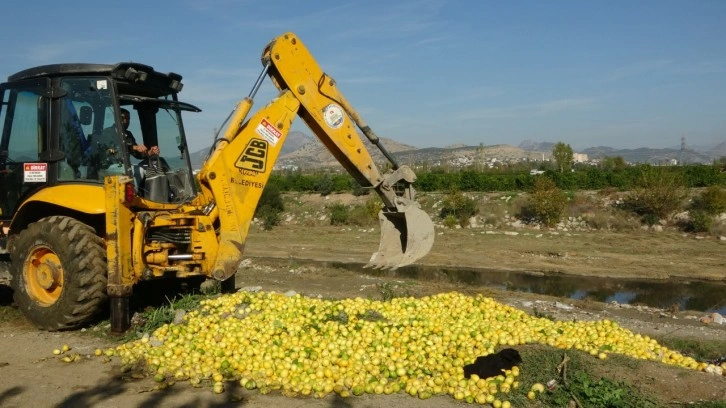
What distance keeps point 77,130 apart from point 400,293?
6138 millimetres

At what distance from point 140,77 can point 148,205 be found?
64.4 inches

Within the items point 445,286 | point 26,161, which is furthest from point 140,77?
point 445,286

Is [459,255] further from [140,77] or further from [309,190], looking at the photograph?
[309,190]

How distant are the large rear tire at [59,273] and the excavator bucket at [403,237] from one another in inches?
137

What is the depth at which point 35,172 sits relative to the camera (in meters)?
7.95

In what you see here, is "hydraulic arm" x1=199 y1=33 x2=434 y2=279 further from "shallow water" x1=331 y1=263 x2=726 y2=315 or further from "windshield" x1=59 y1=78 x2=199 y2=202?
"shallow water" x1=331 y1=263 x2=726 y2=315

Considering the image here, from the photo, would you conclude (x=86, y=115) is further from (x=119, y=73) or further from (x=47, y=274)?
(x=47, y=274)

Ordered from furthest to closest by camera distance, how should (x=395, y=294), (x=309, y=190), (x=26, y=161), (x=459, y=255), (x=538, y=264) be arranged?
(x=309, y=190) < (x=459, y=255) < (x=538, y=264) < (x=395, y=294) < (x=26, y=161)

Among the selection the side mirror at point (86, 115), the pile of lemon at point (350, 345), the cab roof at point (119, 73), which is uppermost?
the cab roof at point (119, 73)

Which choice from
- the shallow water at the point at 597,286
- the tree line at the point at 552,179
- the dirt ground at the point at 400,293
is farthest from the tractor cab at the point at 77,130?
the tree line at the point at 552,179

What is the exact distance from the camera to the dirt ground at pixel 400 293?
18.6ft

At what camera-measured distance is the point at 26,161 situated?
812 centimetres

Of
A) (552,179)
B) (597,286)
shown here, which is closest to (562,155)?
(552,179)

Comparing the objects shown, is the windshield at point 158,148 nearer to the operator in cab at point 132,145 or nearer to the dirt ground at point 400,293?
the operator in cab at point 132,145
